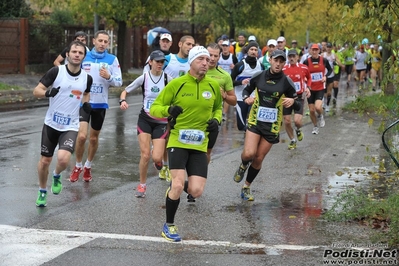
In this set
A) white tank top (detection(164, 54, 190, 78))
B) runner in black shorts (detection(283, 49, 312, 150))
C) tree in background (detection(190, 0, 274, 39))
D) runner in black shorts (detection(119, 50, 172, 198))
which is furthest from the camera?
tree in background (detection(190, 0, 274, 39))

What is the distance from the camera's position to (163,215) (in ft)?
30.8

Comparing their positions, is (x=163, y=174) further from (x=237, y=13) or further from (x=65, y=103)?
(x=237, y=13)

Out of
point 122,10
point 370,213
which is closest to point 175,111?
point 370,213

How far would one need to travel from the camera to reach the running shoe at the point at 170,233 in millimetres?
8109

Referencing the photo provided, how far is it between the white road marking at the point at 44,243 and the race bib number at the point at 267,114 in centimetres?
303

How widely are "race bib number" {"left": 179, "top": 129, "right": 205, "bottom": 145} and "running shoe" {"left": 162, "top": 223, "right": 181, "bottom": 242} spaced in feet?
2.81

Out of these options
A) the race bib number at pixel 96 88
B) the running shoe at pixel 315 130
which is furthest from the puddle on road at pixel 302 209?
the running shoe at pixel 315 130

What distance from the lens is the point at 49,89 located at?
31.6 feet

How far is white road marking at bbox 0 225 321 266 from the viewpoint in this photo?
7371mm

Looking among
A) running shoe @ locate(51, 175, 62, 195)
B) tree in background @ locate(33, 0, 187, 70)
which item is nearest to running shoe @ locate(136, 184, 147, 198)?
running shoe @ locate(51, 175, 62, 195)

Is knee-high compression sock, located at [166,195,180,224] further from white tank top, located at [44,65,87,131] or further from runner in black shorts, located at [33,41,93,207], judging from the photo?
white tank top, located at [44,65,87,131]

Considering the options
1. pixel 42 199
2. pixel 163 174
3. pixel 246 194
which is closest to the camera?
pixel 42 199

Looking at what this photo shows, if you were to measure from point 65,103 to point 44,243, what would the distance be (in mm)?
2265

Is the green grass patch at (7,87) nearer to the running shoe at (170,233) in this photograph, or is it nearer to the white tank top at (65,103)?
the white tank top at (65,103)
